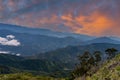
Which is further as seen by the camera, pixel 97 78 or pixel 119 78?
pixel 97 78

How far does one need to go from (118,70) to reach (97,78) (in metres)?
12.4

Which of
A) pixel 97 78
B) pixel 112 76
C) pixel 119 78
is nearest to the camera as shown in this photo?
pixel 119 78

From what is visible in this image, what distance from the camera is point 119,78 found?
62312mm

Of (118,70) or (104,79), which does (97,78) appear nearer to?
(104,79)

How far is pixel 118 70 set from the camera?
65.4m

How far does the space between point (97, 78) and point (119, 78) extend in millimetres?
14780

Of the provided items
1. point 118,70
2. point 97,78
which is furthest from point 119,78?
point 97,78

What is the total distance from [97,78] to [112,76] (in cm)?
992

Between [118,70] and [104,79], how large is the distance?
5861 mm

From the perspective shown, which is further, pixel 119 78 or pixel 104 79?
pixel 104 79

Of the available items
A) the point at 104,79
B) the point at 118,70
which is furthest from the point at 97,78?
the point at 118,70

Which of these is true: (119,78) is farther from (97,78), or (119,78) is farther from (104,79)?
(97,78)

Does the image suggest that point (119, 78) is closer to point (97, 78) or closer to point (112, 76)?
point (112, 76)

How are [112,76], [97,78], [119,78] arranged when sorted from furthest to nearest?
[97,78] → [112,76] → [119,78]
